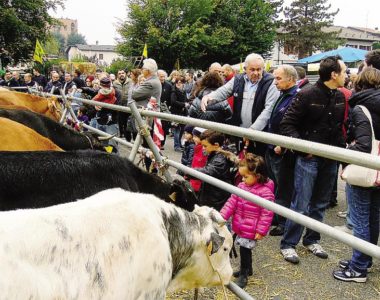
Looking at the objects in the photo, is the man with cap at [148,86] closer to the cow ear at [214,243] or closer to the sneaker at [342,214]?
the sneaker at [342,214]

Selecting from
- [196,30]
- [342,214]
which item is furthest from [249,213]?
[196,30]

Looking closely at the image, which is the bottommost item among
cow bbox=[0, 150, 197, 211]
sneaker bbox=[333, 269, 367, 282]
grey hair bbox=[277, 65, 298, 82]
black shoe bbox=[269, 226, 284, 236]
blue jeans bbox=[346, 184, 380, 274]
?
black shoe bbox=[269, 226, 284, 236]

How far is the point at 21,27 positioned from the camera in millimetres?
29203

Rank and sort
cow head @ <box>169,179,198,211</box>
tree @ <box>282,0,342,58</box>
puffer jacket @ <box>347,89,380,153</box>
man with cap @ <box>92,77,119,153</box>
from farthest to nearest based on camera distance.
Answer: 1. tree @ <box>282,0,342,58</box>
2. man with cap @ <box>92,77,119,153</box>
3. puffer jacket @ <box>347,89,380,153</box>
4. cow head @ <box>169,179,198,211</box>

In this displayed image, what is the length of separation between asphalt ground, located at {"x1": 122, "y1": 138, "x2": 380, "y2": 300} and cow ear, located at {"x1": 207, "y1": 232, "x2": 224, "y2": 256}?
1035 mm

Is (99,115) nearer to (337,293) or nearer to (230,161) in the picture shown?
(230,161)

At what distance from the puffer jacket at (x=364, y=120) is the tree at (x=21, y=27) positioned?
29.8 meters

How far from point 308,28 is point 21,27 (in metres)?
38.3

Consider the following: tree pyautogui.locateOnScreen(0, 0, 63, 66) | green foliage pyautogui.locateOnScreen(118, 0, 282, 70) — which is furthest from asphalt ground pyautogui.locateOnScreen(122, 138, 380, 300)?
green foliage pyautogui.locateOnScreen(118, 0, 282, 70)

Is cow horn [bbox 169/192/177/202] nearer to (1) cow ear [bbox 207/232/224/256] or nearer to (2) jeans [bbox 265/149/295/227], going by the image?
(1) cow ear [bbox 207/232/224/256]

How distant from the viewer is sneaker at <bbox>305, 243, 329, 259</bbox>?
3.84m

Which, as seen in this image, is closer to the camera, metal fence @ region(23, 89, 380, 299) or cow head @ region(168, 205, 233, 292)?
metal fence @ region(23, 89, 380, 299)

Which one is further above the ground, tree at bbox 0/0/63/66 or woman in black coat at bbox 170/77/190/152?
tree at bbox 0/0/63/66

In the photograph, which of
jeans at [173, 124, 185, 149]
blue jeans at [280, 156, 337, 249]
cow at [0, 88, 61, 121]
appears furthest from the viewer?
jeans at [173, 124, 185, 149]
